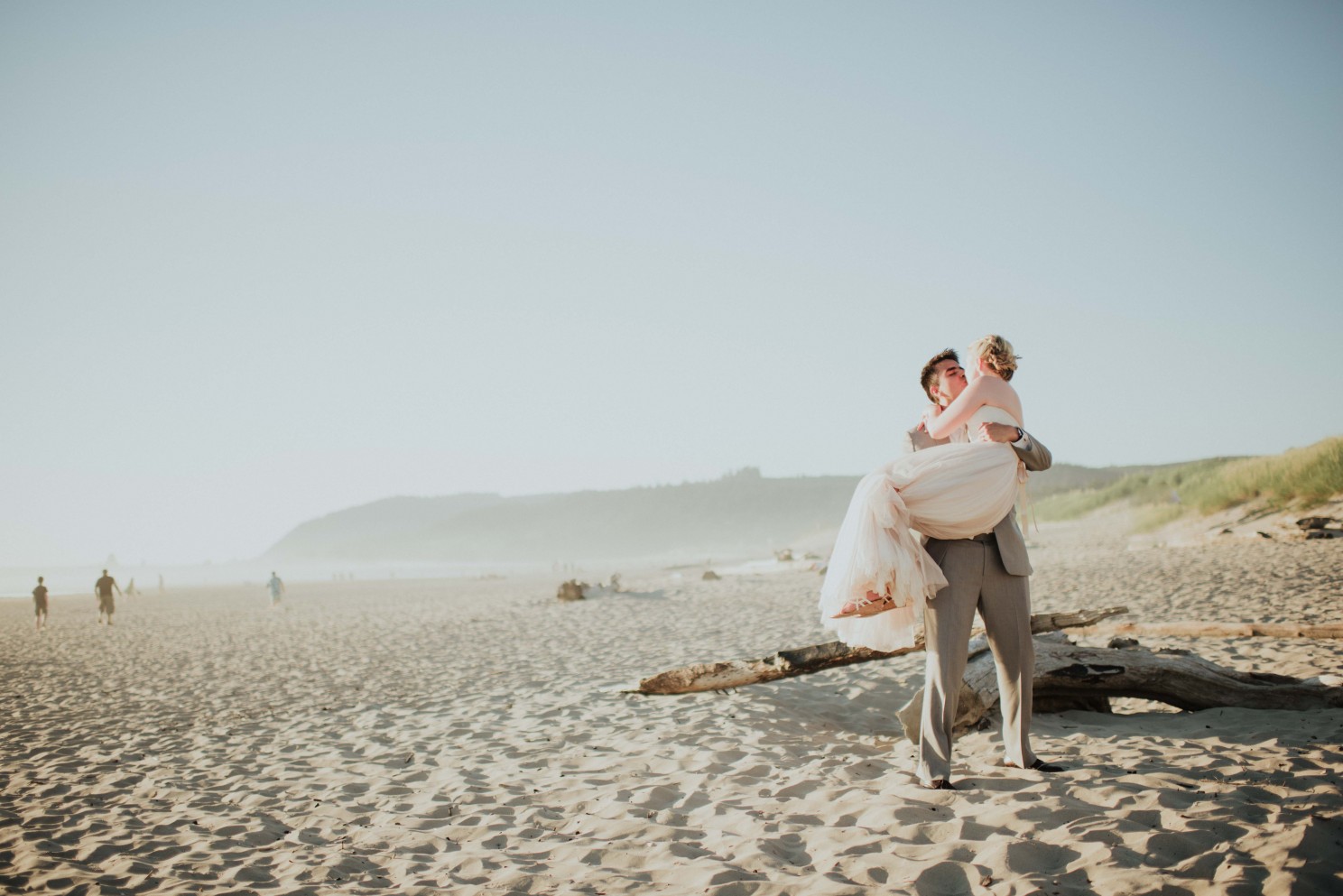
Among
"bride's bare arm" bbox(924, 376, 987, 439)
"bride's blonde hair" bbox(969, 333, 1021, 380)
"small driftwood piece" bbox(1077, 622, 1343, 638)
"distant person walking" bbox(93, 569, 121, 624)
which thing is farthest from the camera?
"distant person walking" bbox(93, 569, 121, 624)

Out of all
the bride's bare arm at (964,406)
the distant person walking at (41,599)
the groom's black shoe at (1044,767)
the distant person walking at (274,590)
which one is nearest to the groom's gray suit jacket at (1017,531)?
the bride's bare arm at (964,406)

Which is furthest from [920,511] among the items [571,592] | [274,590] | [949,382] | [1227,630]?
[274,590]

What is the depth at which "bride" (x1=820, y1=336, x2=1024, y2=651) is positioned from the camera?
3350mm

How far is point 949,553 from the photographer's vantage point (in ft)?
11.5

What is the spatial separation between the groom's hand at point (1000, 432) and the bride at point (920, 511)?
3 cm

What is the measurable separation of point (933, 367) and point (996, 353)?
316 mm

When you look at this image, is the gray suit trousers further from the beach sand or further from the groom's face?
the groom's face

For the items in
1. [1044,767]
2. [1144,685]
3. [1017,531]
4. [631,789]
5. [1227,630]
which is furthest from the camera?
[1227,630]

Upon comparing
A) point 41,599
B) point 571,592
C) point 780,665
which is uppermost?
point 41,599

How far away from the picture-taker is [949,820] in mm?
3205

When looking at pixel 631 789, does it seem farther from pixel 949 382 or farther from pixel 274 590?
pixel 274 590

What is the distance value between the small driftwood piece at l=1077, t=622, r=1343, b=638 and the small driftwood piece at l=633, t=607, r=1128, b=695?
6.53 feet

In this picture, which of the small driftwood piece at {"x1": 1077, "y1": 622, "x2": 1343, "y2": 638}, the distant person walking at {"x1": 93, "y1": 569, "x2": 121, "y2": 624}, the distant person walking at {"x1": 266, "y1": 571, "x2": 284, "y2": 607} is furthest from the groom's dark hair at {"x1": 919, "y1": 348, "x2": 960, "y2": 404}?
the distant person walking at {"x1": 266, "y1": 571, "x2": 284, "y2": 607}

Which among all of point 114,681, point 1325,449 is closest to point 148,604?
point 114,681
